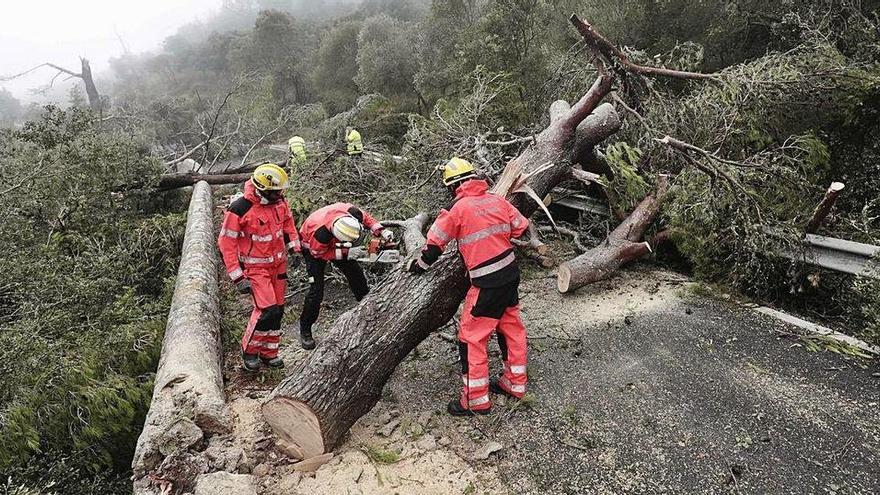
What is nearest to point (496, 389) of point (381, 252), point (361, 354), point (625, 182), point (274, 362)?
point (361, 354)

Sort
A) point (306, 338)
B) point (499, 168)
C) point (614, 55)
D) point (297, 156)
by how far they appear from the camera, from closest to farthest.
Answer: point (306, 338) → point (614, 55) → point (499, 168) → point (297, 156)

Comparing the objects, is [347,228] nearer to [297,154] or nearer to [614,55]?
[614,55]

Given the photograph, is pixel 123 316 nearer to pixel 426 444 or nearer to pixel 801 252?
pixel 426 444

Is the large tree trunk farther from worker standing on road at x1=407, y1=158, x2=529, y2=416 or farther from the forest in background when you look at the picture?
the forest in background

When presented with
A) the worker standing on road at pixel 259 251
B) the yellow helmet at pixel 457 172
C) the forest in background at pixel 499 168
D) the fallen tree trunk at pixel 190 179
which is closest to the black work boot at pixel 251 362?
the worker standing on road at pixel 259 251

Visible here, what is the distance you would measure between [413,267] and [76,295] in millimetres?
3271

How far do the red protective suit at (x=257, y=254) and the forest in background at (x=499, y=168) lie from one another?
36.8 inches

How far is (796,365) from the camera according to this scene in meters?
3.27

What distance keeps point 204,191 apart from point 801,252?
7.75 metres

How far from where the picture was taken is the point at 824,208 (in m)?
3.94

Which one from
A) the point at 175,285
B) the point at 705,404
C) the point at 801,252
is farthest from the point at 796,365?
the point at 175,285

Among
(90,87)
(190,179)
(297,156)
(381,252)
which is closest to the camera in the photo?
(381,252)

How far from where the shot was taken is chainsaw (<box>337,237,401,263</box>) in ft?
14.2

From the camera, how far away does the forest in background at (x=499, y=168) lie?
3467mm
